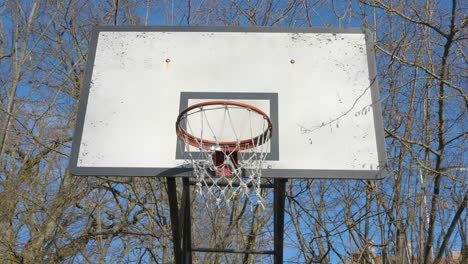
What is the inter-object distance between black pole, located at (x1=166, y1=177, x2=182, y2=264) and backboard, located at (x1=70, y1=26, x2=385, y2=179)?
0.19 meters

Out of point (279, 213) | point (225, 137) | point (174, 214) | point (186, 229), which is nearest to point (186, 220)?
point (186, 229)

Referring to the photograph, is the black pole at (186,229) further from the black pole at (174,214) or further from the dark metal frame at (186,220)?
the black pole at (174,214)

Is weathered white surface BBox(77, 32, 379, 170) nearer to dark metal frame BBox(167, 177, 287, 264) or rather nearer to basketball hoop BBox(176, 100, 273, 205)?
basketball hoop BBox(176, 100, 273, 205)

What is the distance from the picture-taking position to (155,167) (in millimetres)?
4230

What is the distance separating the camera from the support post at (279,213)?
4505mm

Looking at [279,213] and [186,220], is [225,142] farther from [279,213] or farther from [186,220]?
[186,220]

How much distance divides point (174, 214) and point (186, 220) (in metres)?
0.78

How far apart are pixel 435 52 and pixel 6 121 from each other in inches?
249

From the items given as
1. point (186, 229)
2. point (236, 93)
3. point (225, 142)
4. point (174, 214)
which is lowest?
point (186, 229)

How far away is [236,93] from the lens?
464cm

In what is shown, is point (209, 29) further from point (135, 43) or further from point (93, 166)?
point (93, 166)

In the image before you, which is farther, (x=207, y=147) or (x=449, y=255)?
(x=449, y=255)

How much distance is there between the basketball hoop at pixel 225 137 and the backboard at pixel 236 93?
0.36 ft

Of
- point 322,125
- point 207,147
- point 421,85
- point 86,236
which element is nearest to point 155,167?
point 207,147
